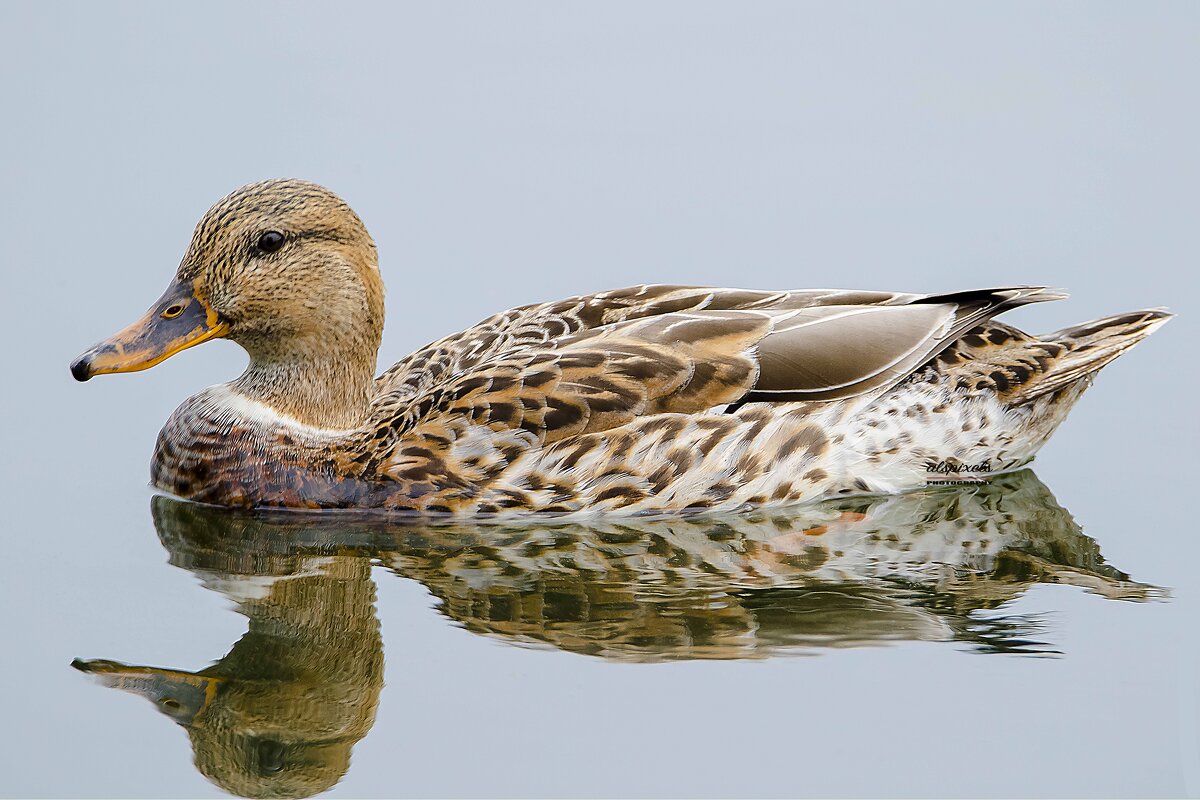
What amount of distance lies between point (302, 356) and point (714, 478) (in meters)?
2.40

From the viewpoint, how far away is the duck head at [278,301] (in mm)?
9617

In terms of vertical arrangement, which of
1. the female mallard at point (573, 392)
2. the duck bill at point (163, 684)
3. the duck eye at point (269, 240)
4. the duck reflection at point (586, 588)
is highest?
the duck eye at point (269, 240)

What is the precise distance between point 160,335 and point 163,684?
8.51 ft

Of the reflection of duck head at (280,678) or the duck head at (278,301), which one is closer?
the reflection of duck head at (280,678)

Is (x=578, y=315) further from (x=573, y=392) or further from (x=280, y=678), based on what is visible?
(x=280, y=678)

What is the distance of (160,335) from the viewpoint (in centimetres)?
961

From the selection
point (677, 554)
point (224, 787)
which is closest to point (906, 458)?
point (677, 554)

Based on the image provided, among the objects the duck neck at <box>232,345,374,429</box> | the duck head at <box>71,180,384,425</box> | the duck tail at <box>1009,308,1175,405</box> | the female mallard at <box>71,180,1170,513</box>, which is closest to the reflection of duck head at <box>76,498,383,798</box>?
the female mallard at <box>71,180,1170,513</box>

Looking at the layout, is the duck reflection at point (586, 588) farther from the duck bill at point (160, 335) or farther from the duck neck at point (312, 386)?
the duck bill at point (160, 335)

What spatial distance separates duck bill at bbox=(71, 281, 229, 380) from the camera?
952 cm

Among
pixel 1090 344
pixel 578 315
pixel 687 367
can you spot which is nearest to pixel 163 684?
pixel 687 367

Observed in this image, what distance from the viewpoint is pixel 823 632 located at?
8070mm

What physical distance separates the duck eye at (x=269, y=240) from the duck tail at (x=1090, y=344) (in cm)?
425

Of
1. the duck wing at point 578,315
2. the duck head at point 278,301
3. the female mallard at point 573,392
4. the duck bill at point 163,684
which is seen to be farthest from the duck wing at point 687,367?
the duck bill at point 163,684
